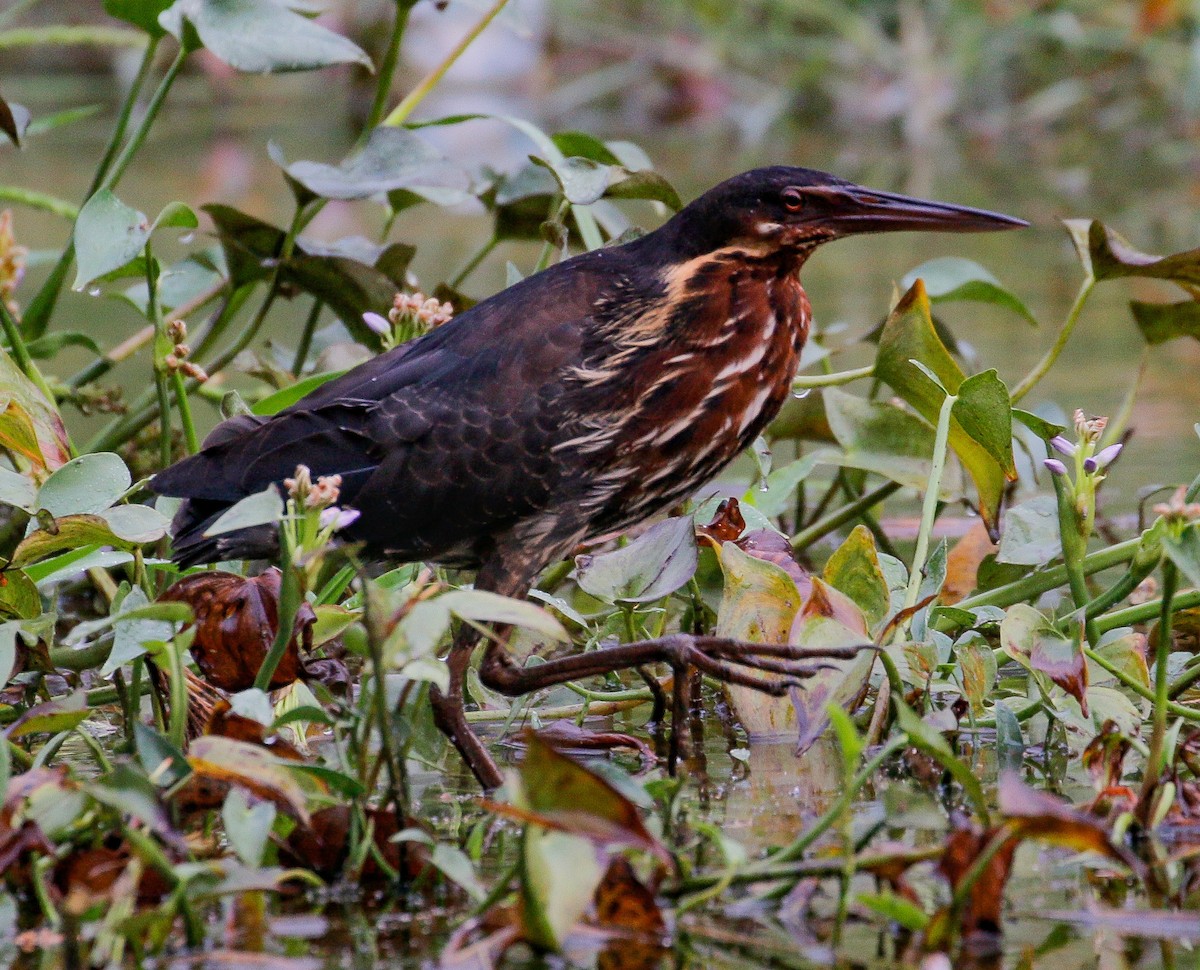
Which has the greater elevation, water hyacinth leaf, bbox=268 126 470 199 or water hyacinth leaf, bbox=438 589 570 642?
water hyacinth leaf, bbox=268 126 470 199

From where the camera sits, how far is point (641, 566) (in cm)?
351

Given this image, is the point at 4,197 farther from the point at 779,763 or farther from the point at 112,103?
the point at 112,103

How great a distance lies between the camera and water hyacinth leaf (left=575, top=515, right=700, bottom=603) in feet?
11.4

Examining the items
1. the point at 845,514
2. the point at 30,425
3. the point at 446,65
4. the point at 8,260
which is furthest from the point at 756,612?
the point at 8,260

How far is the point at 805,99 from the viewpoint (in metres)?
15.2

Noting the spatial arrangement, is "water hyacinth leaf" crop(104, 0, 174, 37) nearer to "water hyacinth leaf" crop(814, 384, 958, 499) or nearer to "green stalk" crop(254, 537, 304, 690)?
"water hyacinth leaf" crop(814, 384, 958, 499)

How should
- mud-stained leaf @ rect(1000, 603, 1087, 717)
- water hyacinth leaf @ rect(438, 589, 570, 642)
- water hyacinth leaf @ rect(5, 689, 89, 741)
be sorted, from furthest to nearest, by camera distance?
mud-stained leaf @ rect(1000, 603, 1087, 717), water hyacinth leaf @ rect(5, 689, 89, 741), water hyacinth leaf @ rect(438, 589, 570, 642)

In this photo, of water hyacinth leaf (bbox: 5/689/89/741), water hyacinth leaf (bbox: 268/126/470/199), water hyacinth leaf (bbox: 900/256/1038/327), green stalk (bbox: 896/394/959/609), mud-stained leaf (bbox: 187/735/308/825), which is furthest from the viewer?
water hyacinth leaf (bbox: 900/256/1038/327)

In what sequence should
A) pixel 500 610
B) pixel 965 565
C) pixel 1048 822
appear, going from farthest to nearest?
pixel 965 565, pixel 500 610, pixel 1048 822

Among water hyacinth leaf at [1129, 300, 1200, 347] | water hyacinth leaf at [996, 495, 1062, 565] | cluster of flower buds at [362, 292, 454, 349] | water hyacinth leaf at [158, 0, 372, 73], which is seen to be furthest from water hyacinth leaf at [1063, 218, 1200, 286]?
water hyacinth leaf at [158, 0, 372, 73]

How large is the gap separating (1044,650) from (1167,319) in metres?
1.45

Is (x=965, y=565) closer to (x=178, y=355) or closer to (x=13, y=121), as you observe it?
(x=178, y=355)

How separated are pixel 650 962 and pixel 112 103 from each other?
49.8 feet

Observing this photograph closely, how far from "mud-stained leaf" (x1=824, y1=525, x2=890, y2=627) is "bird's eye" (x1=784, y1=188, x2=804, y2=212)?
2.15ft
